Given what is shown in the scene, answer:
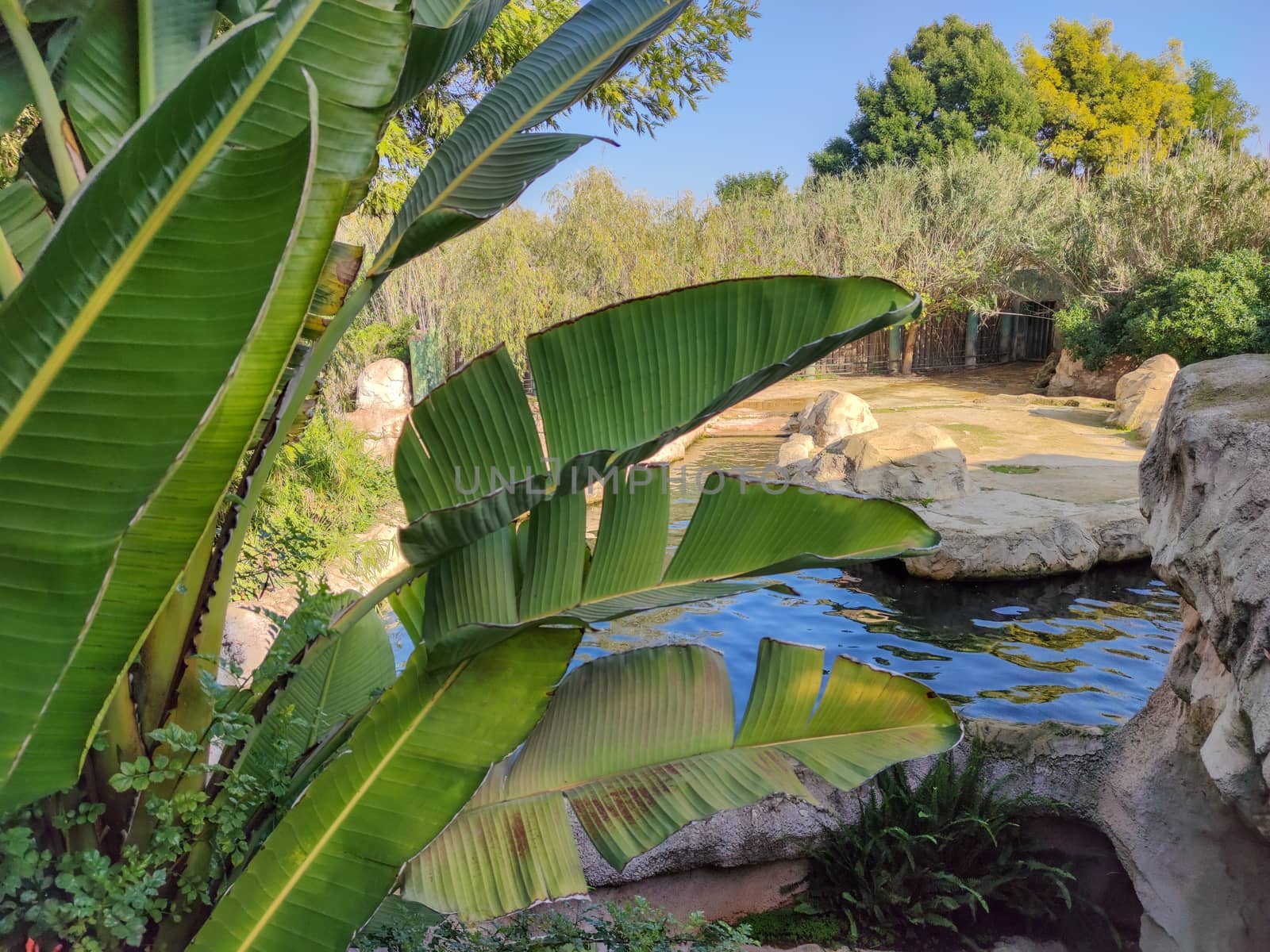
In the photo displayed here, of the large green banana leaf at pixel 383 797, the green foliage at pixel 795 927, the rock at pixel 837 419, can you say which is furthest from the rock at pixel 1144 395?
the large green banana leaf at pixel 383 797

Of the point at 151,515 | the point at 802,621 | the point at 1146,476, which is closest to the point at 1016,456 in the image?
the point at 802,621

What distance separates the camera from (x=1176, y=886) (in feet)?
11.3

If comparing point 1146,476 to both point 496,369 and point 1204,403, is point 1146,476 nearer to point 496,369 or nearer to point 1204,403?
point 1204,403

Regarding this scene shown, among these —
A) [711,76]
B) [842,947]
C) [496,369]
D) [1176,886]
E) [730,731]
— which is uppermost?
[711,76]

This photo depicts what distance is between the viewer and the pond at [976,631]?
605cm

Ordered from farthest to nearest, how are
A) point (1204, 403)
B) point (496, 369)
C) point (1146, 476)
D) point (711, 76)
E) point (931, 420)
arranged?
point (931, 420)
point (711, 76)
point (1146, 476)
point (1204, 403)
point (496, 369)

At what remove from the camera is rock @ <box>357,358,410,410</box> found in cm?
1484

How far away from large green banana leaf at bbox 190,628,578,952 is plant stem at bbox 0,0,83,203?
0.97 m

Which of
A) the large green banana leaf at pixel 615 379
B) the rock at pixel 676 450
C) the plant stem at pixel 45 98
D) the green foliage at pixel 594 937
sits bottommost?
the green foliage at pixel 594 937

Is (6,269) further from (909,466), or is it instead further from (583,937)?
(909,466)

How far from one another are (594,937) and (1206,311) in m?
18.5

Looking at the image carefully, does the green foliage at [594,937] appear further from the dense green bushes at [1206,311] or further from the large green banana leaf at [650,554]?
the dense green bushes at [1206,311]

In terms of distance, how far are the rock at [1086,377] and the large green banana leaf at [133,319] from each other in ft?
70.0

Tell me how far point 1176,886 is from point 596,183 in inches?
700
